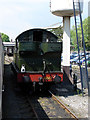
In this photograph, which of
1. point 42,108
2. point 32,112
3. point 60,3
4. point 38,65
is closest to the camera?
point 32,112

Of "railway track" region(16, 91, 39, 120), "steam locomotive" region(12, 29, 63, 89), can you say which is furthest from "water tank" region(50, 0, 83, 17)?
"railway track" region(16, 91, 39, 120)

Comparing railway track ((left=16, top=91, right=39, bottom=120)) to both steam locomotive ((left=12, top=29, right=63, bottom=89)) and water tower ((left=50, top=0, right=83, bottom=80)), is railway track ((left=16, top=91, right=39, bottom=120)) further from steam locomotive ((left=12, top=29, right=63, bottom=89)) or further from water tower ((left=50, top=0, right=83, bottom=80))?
water tower ((left=50, top=0, right=83, bottom=80))

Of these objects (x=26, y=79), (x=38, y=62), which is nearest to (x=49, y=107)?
(x=26, y=79)

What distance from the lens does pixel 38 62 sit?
347 inches

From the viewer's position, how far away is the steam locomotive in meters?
8.38

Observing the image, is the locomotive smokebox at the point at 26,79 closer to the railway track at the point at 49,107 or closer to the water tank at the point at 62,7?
the railway track at the point at 49,107

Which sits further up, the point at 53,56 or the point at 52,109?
the point at 53,56

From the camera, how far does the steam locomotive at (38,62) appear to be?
838 centimetres

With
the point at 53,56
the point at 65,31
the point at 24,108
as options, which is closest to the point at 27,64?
the point at 53,56

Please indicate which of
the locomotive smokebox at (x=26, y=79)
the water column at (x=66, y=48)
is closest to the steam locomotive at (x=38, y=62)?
the locomotive smokebox at (x=26, y=79)

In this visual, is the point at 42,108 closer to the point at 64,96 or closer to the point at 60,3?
the point at 64,96

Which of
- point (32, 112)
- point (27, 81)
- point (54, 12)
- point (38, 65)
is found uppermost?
point (54, 12)

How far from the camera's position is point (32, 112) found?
22.2 ft

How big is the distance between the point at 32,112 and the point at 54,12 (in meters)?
9.18
